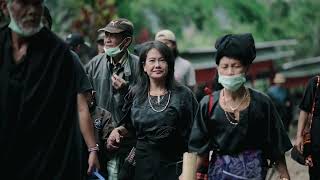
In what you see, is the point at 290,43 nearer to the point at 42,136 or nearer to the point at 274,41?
the point at 274,41

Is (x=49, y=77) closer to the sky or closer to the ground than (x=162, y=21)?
closer to the ground

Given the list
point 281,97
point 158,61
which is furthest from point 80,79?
point 281,97

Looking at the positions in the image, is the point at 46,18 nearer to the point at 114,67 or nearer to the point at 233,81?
the point at 233,81

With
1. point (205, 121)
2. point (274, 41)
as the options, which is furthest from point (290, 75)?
point (205, 121)

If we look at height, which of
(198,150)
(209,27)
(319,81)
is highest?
(209,27)

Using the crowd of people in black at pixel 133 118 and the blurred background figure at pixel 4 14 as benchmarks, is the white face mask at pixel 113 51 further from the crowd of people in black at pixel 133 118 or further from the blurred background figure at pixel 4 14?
the blurred background figure at pixel 4 14

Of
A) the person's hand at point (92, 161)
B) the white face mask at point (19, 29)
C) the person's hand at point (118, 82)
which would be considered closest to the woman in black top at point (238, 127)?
the person's hand at point (92, 161)

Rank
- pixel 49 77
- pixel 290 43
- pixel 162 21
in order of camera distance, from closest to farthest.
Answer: pixel 49 77 < pixel 162 21 < pixel 290 43

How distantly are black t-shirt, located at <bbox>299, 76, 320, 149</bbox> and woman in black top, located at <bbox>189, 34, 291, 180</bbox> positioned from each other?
193cm

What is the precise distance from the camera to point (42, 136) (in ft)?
17.9

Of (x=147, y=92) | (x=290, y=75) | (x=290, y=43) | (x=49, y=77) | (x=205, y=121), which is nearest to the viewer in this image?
(x=49, y=77)

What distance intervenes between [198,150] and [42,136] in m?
1.35

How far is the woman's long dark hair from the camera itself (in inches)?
295

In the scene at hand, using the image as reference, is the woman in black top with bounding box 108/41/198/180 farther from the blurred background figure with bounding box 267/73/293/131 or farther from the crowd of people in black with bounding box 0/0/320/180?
the blurred background figure with bounding box 267/73/293/131
